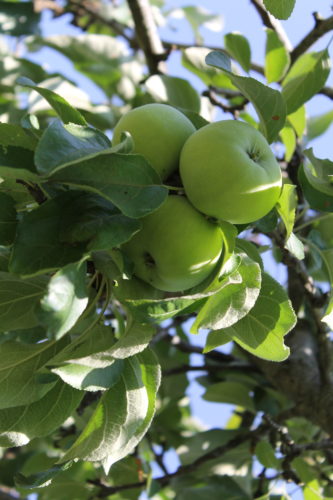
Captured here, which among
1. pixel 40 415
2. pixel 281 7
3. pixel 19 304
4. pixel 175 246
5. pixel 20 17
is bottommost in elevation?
pixel 20 17

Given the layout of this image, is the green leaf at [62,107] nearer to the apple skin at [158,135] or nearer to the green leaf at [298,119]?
the apple skin at [158,135]

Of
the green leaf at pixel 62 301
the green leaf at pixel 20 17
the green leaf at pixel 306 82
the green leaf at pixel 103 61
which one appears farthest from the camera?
the green leaf at pixel 20 17

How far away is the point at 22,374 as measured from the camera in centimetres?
100

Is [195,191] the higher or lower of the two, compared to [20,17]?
higher

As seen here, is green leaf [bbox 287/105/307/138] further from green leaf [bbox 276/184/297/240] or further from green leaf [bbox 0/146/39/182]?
green leaf [bbox 0/146/39/182]

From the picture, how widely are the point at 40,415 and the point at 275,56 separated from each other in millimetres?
972

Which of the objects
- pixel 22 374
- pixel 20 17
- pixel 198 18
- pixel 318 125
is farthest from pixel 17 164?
pixel 198 18

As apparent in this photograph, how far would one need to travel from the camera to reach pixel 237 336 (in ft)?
3.33

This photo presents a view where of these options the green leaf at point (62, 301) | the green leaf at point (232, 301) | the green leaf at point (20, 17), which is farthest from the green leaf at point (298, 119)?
the green leaf at point (20, 17)

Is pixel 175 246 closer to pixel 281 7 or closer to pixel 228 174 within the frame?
→ pixel 228 174

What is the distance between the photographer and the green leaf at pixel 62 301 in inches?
29.0

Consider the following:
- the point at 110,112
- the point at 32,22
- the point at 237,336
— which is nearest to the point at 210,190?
the point at 237,336

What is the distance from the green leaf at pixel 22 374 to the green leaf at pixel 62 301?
0.67ft

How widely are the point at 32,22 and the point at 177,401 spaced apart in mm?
1535
